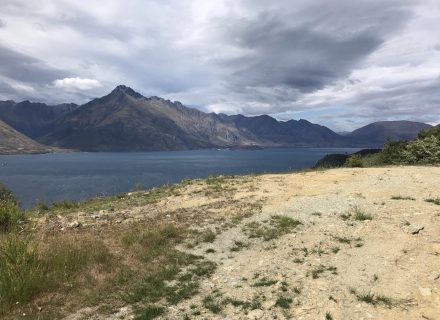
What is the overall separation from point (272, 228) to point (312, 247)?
9.85 ft

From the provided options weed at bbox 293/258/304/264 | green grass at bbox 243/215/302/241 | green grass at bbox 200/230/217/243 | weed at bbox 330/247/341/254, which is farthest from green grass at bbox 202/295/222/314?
green grass at bbox 243/215/302/241

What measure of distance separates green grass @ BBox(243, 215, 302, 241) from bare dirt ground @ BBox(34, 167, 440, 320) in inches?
1.8

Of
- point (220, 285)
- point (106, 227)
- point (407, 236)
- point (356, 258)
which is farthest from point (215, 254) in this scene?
point (407, 236)

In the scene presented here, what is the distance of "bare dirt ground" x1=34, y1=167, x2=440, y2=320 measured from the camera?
986 centimetres

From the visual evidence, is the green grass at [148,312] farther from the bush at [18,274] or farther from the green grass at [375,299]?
the green grass at [375,299]

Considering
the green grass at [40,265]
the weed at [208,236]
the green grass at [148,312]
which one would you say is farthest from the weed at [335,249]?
the green grass at [40,265]

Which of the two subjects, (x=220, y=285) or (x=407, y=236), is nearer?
(x=220, y=285)

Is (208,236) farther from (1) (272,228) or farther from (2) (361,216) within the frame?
(2) (361,216)

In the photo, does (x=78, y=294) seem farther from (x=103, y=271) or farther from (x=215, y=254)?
(x=215, y=254)

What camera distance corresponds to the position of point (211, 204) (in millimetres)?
22109

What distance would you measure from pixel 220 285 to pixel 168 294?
159 cm

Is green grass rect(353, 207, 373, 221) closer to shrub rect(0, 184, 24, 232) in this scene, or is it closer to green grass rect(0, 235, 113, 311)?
green grass rect(0, 235, 113, 311)

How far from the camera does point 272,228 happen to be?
671 inches

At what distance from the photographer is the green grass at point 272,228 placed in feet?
A: 52.9
